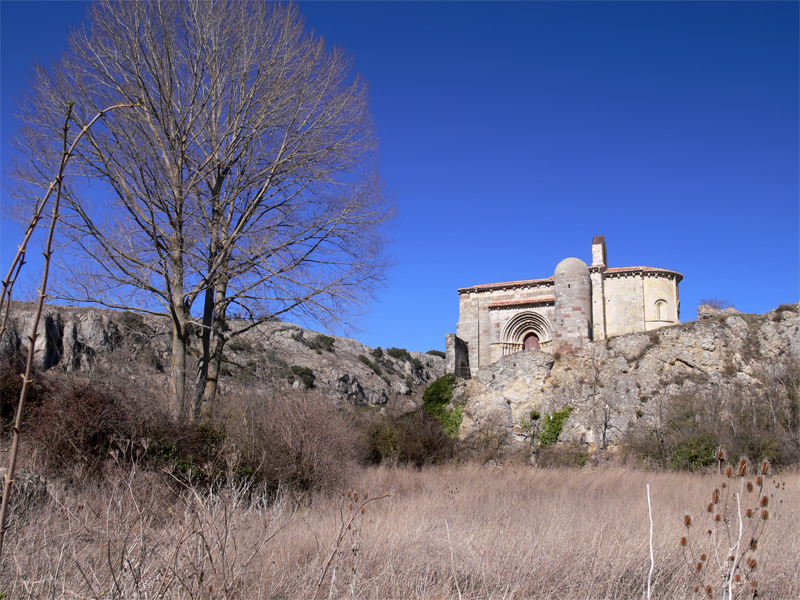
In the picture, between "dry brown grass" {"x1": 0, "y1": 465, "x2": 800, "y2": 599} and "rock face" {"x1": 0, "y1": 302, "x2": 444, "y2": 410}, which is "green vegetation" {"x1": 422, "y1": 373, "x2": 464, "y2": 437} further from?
"dry brown grass" {"x1": 0, "y1": 465, "x2": 800, "y2": 599}

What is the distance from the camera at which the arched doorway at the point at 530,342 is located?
27.4m

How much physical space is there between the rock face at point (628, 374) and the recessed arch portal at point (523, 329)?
3.44 metres

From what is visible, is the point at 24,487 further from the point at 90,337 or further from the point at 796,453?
the point at 90,337

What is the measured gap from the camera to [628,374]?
21625 mm

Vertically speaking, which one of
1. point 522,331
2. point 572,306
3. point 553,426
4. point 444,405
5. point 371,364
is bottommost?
point 553,426

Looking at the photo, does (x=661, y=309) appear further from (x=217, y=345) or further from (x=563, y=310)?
(x=217, y=345)

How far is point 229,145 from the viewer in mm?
11797

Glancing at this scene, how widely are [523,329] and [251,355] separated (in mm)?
16492

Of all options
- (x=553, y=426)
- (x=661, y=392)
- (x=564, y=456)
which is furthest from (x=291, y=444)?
(x=661, y=392)

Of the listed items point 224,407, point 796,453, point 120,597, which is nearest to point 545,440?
point 796,453

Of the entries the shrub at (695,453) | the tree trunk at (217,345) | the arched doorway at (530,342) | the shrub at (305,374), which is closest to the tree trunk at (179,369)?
the tree trunk at (217,345)

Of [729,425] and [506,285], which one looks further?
[506,285]

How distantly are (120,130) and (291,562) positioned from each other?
9314 millimetres

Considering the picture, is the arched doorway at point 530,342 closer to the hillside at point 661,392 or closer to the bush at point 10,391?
the hillside at point 661,392
